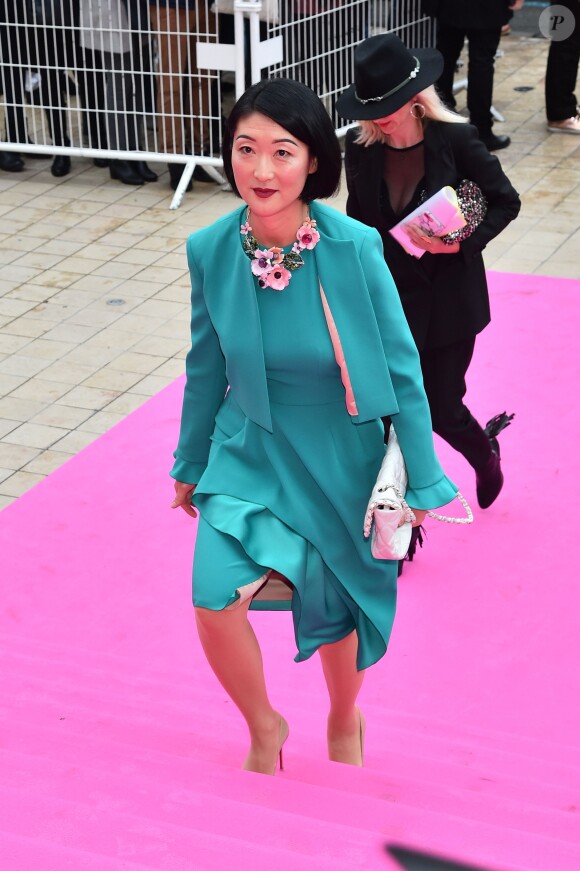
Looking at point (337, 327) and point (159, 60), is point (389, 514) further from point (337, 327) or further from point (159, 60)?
point (159, 60)

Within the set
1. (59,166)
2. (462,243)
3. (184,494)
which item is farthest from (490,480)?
(59,166)

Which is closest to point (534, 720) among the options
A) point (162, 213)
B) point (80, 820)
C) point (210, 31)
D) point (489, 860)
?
point (489, 860)

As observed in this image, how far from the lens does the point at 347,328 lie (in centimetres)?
275

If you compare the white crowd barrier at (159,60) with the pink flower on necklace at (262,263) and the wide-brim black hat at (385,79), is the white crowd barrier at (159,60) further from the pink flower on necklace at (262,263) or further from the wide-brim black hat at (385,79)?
the pink flower on necklace at (262,263)

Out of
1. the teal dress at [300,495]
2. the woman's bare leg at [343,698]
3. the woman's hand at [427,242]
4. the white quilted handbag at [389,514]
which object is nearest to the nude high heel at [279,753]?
the woman's bare leg at [343,698]

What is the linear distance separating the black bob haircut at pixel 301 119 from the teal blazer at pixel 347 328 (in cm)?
9

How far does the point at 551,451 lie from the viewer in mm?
5031

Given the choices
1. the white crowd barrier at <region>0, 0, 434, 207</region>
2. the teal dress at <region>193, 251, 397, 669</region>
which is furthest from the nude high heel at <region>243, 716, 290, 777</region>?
the white crowd barrier at <region>0, 0, 434, 207</region>

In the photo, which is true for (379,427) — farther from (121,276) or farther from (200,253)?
(121,276)

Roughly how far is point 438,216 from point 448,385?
2.07 ft

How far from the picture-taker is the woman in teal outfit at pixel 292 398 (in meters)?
2.73

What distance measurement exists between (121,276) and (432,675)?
12.6 ft

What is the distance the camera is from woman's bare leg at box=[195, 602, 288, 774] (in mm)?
2797

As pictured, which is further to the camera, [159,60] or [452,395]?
[159,60]
